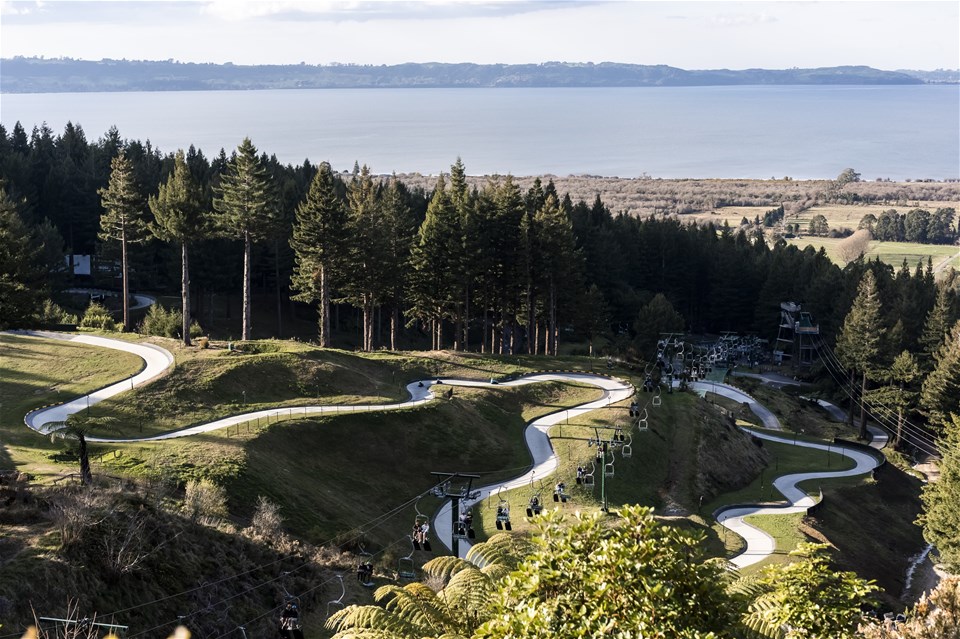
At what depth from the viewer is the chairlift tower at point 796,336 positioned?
337ft

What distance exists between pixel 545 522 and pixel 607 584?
4.47ft

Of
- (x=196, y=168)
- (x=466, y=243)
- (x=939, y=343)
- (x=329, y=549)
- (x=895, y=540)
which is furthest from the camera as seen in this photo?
(x=196, y=168)

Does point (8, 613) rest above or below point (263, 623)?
above

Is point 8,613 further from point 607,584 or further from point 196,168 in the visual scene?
point 196,168

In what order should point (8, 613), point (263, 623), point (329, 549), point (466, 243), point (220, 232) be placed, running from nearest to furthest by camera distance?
point (8, 613)
point (263, 623)
point (329, 549)
point (220, 232)
point (466, 243)

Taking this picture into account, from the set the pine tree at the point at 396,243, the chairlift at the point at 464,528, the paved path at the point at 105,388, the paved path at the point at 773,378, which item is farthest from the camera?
the paved path at the point at 773,378

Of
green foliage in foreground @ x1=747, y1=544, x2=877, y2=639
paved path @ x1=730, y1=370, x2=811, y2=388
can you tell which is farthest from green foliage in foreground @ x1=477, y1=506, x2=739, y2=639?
paved path @ x1=730, y1=370, x2=811, y2=388

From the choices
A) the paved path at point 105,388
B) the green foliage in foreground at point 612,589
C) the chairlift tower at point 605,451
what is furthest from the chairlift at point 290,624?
the chairlift tower at point 605,451

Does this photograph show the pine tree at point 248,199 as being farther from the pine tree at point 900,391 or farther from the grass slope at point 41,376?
the pine tree at point 900,391

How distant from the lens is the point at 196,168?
373ft

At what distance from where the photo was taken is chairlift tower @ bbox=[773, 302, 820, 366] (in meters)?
103

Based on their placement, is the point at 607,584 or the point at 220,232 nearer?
the point at 607,584

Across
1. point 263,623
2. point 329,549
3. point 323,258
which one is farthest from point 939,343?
point 263,623

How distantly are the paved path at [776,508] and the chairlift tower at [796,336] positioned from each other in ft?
123
